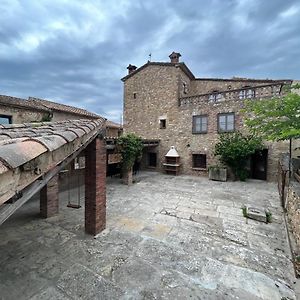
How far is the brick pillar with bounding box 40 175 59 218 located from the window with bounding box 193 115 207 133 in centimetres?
1008

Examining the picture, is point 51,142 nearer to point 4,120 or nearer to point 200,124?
point 4,120

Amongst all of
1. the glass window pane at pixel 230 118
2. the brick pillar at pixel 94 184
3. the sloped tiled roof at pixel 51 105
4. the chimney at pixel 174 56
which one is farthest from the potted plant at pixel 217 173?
the sloped tiled roof at pixel 51 105

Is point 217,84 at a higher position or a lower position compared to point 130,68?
lower

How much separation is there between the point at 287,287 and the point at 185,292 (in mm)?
1658

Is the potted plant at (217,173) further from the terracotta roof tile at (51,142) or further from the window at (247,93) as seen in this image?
the terracotta roof tile at (51,142)

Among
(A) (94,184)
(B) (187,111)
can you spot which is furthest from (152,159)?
(A) (94,184)

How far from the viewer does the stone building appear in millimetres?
11789

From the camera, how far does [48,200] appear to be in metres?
5.53

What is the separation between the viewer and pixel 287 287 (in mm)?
2980

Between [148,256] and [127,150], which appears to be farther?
[127,150]

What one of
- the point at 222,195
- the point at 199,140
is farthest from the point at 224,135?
the point at 222,195

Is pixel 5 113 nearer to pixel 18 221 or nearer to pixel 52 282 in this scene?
pixel 18 221

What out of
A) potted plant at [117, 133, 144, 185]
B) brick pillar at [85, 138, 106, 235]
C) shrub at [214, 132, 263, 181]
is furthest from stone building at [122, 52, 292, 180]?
brick pillar at [85, 138, 106, 235]

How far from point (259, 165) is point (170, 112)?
23.2 ft
